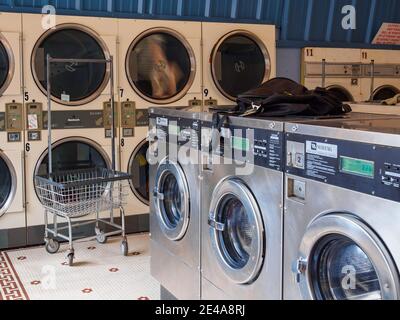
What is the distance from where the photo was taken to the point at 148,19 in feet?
16.6

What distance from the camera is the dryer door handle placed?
277 cm

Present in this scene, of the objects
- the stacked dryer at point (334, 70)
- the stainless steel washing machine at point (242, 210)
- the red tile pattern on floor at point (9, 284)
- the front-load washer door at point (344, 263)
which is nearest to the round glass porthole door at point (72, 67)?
the red tile pattern on floor at point (9, 284)

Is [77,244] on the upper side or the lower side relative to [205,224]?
lower

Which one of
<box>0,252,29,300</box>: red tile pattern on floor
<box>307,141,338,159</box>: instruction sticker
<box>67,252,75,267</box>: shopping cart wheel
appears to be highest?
<box>307,141,338,159</box>: instruction sticker

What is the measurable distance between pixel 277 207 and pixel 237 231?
0.50m

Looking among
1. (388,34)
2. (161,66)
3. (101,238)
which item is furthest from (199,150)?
(388,34)

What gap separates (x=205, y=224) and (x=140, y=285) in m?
1.10

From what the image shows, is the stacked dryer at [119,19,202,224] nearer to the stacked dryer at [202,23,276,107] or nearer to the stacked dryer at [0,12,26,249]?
the stacked dryer at [202,23,276,107]

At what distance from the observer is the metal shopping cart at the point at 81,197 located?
171 inches

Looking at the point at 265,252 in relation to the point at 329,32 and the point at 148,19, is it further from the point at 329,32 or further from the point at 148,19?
the point at 329,32

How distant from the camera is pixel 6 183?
4664mm

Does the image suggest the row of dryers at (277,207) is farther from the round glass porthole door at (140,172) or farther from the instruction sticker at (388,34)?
the instruction sticker at (388,34)

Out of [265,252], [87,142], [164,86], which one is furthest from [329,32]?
[265,252]

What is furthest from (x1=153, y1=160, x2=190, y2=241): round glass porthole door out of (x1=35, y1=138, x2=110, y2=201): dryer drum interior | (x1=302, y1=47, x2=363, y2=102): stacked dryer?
(x1=302, y1=47, x2=363, y2=102): stacked dryer
